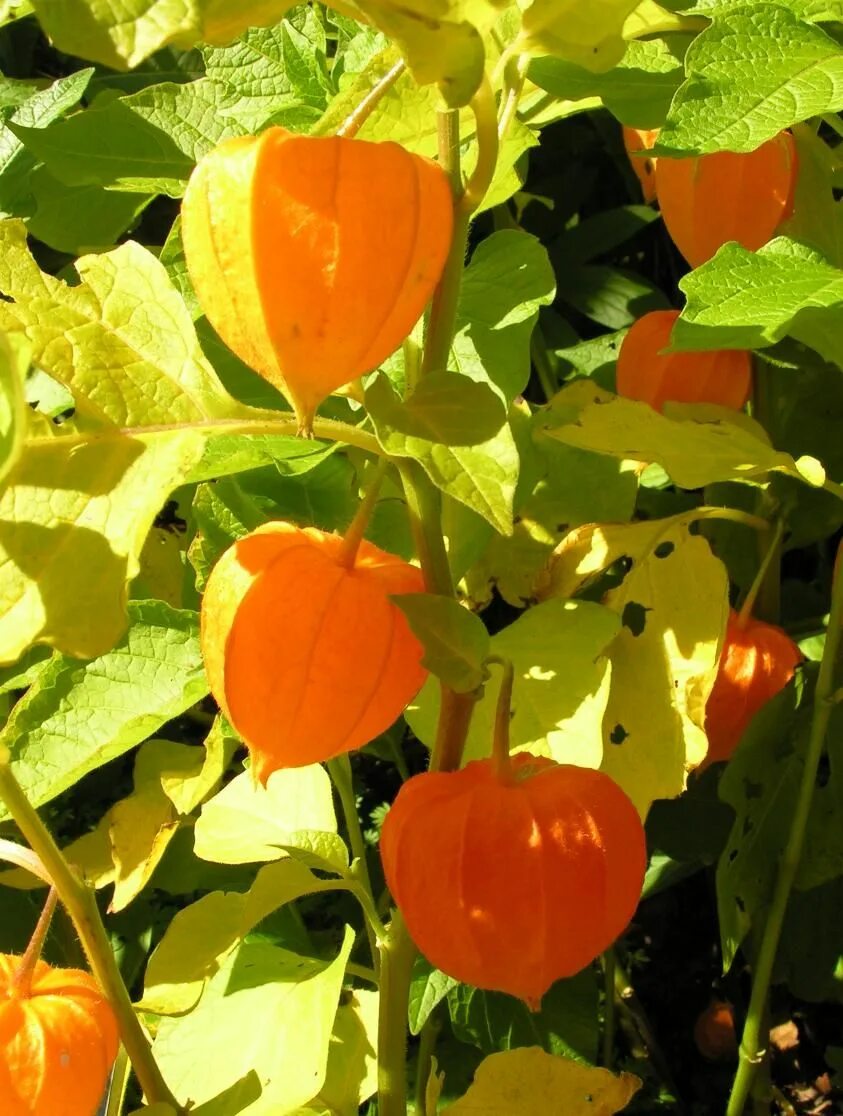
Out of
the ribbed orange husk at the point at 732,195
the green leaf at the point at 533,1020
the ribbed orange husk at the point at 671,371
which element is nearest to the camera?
the ribbed orange husk at the point at 732,195

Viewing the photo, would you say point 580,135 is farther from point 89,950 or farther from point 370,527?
point 89,950

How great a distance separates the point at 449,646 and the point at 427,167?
22 centimetres

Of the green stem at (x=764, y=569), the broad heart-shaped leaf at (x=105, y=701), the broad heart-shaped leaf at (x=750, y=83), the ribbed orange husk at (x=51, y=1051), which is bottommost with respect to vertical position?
the green stem at (x=764, y=569)

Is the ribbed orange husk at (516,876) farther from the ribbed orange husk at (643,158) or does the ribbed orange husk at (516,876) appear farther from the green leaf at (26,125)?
the green leaf at (26,125)

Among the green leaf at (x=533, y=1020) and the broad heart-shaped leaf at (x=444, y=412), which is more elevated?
the broad heart-shaped leaf at (x=444, y=412)

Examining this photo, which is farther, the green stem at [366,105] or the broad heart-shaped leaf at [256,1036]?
the broad heart-shaped leaf at [256,1036]

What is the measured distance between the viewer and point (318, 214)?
0.48 metres

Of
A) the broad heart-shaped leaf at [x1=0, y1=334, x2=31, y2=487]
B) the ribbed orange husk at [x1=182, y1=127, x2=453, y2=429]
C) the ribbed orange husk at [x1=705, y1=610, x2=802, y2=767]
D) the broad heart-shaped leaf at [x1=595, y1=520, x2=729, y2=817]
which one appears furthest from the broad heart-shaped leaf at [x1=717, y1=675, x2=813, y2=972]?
the broad heart-shaped leaf at [x1=0, y1=334, x2=31, y2=487]

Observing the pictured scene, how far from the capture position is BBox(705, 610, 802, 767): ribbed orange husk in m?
1.00

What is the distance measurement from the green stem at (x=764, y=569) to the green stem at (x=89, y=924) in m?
0.55

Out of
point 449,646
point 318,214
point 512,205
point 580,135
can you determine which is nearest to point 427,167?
point 318,214

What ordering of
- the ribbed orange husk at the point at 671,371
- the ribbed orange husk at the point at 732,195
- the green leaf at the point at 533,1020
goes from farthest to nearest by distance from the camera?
1. the green leaf at the point at 533,1020
2. the ribbed orange husk at the point at 671,371
3. the ribbed orange husk at the point at 732,195

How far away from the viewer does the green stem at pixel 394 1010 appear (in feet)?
2.68

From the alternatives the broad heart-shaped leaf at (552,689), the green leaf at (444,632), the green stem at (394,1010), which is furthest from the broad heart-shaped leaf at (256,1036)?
the green leaf at (444,632)
